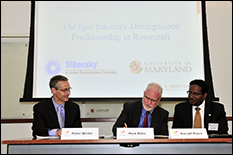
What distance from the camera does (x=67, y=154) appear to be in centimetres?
158

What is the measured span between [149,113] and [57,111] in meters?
0.89

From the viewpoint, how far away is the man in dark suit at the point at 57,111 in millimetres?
2445

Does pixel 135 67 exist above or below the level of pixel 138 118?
above

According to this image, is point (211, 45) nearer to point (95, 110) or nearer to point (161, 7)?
point (161, 7)

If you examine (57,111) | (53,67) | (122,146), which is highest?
(53,67)

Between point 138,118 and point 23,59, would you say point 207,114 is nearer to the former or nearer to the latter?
point 138,118

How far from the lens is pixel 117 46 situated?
3457 mm

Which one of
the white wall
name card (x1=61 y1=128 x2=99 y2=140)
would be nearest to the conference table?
name card (x1=61 y1=128 x2=99 y2=140)

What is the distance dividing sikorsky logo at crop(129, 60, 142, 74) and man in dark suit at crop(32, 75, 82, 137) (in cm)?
105

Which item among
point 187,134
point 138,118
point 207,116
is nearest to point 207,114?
point 207,116

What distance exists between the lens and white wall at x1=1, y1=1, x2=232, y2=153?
146 inches

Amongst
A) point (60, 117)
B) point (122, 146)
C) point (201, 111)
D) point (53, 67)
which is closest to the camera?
point (122, 146)

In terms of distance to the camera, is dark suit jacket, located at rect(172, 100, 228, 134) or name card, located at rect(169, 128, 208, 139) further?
dark suit jacket, located at rect(172, 100, 228, 134)

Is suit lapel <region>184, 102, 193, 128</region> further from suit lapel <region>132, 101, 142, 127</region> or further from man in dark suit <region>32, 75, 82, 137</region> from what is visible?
man in dark suit <region>32, 75, 82, 137</region>
